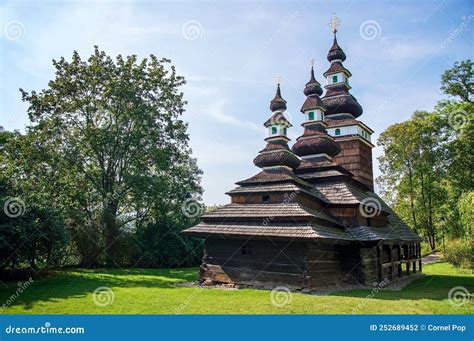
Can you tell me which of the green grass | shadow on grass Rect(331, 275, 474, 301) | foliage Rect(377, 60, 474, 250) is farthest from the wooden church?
foliage Rect(377, 60, 474, 250)

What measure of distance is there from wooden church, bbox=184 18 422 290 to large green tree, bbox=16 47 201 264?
31.9ft

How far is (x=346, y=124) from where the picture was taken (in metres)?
24.7

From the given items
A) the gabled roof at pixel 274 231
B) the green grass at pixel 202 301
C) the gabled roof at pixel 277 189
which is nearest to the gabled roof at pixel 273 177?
the gabled roof at pixel 277 189

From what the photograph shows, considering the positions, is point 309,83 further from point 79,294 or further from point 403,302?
point 79,294

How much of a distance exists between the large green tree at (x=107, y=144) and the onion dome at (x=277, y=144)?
9.51 metres

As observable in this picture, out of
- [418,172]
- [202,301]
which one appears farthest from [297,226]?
[418,172]

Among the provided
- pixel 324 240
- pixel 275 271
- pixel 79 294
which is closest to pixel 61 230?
pixel 79 294

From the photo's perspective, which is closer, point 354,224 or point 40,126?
point 354,224

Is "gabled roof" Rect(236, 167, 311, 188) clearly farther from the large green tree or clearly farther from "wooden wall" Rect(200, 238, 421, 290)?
the large green tree

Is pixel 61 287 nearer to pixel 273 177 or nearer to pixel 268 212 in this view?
pixel 268 212

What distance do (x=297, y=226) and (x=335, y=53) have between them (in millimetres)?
16975

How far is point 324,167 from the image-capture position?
20.5 metres

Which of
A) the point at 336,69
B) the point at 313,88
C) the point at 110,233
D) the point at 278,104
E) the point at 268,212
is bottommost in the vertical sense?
the point at 110,233

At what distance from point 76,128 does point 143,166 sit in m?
5.36
